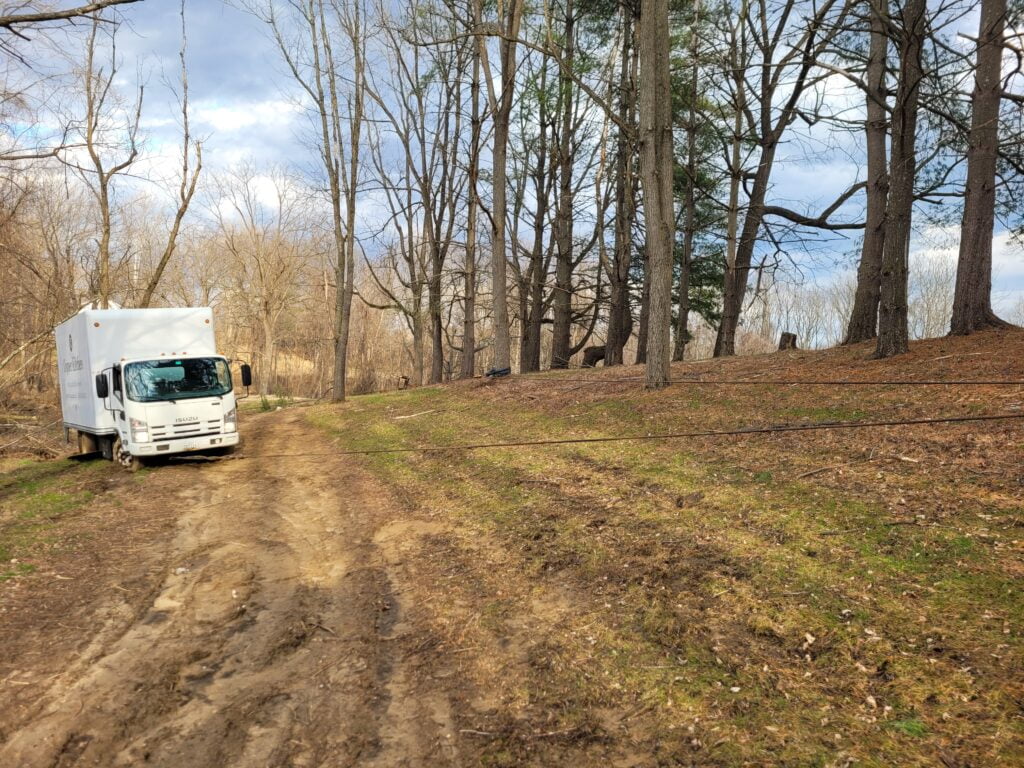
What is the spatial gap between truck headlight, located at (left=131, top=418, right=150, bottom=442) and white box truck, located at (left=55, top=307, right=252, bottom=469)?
2 cm

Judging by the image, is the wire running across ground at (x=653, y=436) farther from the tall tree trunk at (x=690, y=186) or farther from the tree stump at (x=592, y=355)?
the tree stump at (x=592, y=355)

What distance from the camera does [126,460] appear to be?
12.4 metres

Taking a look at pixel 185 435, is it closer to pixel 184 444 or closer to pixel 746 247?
pixel 184 444

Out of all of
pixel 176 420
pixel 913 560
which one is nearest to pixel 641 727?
pixel 913 560

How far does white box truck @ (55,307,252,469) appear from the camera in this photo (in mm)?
12008

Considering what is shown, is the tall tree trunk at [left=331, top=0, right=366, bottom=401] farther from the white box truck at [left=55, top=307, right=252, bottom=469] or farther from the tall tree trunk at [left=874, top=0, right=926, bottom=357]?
the tall tree trunk at [left=874, top=0, right=926, bottom=357]

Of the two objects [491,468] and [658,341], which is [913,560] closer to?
[491,468]

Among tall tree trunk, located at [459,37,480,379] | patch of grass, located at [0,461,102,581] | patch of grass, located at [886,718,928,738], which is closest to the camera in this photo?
patch of grass, located at [886,718,928,738]

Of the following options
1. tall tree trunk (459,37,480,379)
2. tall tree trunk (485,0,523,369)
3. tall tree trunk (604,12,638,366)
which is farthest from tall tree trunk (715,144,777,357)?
tall tree trunk (459,37,480,379)

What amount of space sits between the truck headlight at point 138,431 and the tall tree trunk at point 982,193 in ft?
51.4

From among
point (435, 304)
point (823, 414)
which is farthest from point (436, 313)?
point (823, 414)

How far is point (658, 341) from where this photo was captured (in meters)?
12.0

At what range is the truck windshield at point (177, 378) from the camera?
39.6 ft

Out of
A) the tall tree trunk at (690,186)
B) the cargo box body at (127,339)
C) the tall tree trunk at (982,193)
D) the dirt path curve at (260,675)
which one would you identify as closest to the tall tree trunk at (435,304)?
the tall tree trunk at (690,186)
